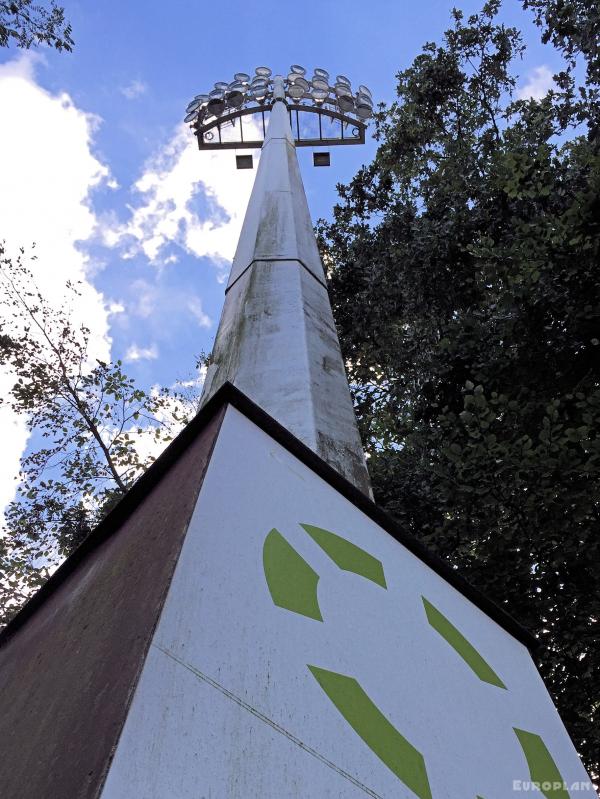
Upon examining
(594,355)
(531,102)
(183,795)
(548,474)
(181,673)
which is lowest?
(183,795)

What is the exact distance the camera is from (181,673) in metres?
1.52

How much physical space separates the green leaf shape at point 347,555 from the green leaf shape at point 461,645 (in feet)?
0.79

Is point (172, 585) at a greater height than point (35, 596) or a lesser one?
lesser

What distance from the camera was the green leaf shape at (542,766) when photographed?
2.21 meters

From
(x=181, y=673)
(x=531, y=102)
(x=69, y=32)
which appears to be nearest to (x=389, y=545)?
(x=181, y=673)

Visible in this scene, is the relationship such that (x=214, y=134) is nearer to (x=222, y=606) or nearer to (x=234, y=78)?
(x=234, y=78)

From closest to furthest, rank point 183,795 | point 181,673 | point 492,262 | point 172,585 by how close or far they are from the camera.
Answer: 1. point 183,795
2. point 181,673
3. point 172,585
4. point 492,262

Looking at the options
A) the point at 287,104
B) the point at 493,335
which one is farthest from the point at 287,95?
the point at 493,335

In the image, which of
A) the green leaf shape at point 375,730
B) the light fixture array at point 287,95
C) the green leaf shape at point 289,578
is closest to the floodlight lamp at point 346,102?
the light fixture array at point 287,95

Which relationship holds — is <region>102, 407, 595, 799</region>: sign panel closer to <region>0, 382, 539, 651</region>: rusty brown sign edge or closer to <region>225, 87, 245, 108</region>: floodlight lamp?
<region>0, 382, 539, 651</region>: rusty brown sign edge

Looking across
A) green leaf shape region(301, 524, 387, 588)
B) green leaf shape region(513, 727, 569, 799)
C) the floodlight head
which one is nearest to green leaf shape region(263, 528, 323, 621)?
green leaf shape region(301, 524, 387, 588)

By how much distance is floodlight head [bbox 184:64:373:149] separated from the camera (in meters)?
14.8

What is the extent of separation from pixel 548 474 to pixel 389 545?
12.2 feet

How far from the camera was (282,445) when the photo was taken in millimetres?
2637
